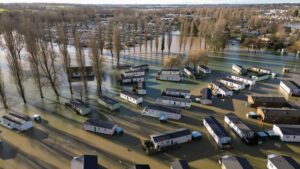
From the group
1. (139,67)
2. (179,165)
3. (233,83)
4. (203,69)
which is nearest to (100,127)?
(179,165)

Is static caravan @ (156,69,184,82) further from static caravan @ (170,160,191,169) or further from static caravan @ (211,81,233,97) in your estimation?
static caravan @ (170,160,191,169)

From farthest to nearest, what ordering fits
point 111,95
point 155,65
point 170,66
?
point 155,65 < point 170,66 < point 111,95

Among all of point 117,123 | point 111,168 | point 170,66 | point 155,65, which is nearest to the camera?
point 111,168

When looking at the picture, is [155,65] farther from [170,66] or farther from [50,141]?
[50,141]

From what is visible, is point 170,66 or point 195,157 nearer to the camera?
point 195,157

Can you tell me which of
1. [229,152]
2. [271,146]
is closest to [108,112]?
[229,152]

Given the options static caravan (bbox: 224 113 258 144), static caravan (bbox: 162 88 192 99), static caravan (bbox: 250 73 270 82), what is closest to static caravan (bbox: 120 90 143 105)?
static caravan (bbox: 162 88 192 99)
